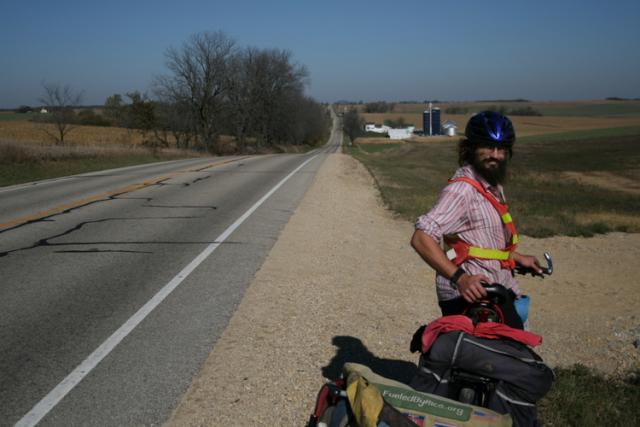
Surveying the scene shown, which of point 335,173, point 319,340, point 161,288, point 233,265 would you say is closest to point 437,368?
point 319,340

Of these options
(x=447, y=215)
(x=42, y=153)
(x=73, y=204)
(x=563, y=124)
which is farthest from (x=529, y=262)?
(x=563, y=124)

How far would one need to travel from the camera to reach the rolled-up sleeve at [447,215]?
2811 mm

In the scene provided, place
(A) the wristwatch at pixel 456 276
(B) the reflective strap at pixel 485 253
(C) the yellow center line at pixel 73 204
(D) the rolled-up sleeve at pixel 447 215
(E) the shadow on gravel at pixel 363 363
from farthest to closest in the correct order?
(C) the yellow center line at pixel 73 204 → (E) the shadow on gravel at pixel 363 363 → (B) the reflective strap at pixel 485 253 → (D) the rolled-up sleeve at pixel 447 215 → (A) the wristwatch at pixel 456 276

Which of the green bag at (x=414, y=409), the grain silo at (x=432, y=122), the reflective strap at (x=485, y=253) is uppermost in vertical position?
the reflective strap at (x=485, y=253)

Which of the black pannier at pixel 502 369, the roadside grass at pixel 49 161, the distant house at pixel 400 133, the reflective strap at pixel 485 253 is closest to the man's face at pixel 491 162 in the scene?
the reflective strap at pixel 485 253

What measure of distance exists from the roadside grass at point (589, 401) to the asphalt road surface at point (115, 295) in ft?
8.34

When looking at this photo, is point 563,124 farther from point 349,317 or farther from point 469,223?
point 469,223

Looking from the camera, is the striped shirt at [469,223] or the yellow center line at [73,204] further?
the yellow center line at [73,204]

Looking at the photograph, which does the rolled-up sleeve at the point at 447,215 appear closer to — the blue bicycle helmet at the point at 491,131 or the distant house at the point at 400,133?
the blue bicycle helmet at the point at 491,131

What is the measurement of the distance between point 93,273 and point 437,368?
5664mm

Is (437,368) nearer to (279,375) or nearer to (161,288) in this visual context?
(279,375)

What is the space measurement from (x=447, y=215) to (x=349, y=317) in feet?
10.5

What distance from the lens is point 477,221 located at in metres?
2.91

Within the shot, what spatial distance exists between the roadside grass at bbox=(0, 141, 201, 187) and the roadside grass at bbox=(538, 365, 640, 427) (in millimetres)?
17776
